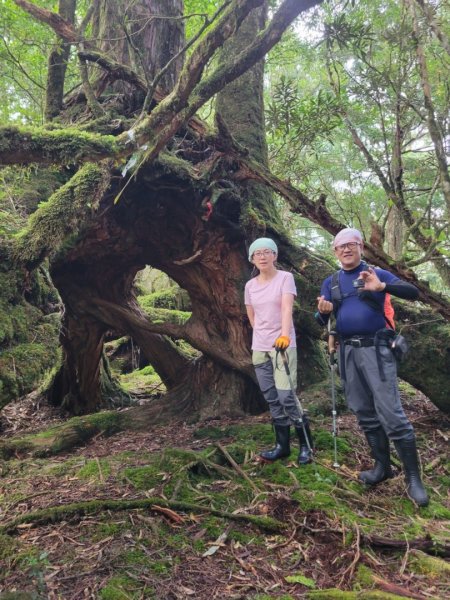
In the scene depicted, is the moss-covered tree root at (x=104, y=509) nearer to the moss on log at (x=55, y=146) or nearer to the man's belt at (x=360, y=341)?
the man's belt at (x=360, y=341)

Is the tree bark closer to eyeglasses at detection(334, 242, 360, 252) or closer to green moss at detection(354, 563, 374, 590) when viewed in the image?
eyeglasses at detection(334, 242, 360, 252)

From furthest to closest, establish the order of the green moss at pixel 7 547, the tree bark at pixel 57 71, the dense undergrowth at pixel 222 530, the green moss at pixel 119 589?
the tree bark at pixel 57 71 → the green moss at pixel 7 547 → the dense undergrowth at pixel 222 530 → the green moss at pixel 119 589

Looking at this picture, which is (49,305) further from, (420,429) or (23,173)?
(420,429)

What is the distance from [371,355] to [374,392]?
30cm

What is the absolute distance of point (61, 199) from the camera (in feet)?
16.1

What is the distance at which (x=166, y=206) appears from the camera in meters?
6.39

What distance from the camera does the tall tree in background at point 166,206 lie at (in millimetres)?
4363

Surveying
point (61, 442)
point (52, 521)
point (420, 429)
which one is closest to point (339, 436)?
point (420, 429)

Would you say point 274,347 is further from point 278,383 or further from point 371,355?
point 371,355

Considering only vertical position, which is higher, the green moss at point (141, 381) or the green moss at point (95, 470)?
the green moss at point (95, 470)

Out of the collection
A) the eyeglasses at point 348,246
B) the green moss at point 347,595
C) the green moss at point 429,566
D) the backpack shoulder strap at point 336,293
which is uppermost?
the eyeglasses at point 348,246

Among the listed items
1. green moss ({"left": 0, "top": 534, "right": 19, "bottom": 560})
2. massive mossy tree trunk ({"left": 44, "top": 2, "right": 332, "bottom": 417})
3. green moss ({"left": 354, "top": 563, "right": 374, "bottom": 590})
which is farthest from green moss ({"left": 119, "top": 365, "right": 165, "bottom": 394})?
green moss ({"left": 354, "top": 563, "right": 374, "bottom": 590})

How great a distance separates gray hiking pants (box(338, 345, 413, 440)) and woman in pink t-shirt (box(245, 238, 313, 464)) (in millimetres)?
569

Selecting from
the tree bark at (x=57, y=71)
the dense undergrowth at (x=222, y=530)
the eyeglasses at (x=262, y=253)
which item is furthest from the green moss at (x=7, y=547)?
the tree bark at (x=57, y=71)
